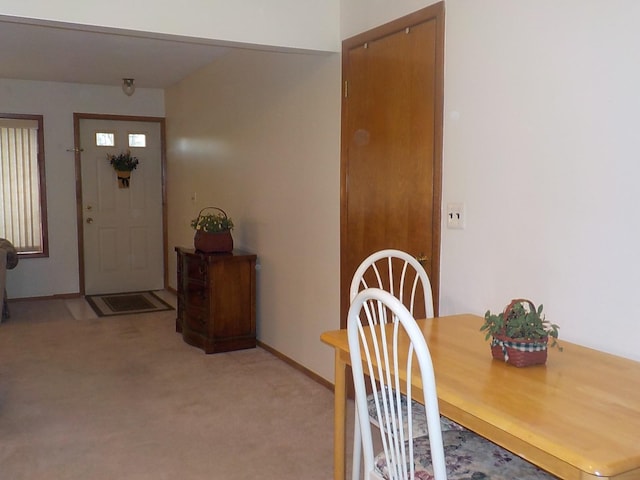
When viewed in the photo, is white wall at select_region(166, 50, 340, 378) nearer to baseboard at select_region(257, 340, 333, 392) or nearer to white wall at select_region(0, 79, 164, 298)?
baseboard at select_region(257, 340, 333, 392)

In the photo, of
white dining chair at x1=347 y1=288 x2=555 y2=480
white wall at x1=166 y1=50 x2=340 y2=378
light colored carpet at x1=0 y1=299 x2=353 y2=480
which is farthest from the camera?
white wall at x1=166 y1=50 x2=340 y2=378

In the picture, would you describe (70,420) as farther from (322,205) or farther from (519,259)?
(519,259)

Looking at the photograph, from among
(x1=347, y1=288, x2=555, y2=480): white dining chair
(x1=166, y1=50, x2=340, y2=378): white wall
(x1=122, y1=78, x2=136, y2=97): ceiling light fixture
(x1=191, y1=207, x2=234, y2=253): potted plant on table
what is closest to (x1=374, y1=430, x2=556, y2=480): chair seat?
(x1=347, y1=288, x2=555, y2=480): white dining chair

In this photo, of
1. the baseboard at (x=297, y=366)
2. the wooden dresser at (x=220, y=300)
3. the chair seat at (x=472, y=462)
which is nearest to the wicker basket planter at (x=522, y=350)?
the chair seat at (x=472, y=462)

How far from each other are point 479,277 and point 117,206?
5.13m

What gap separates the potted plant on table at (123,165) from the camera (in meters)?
6.53

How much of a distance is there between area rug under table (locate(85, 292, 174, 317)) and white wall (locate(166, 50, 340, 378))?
46.0 inches

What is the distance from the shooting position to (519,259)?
2.24 metres

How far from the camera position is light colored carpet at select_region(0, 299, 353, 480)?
265cm

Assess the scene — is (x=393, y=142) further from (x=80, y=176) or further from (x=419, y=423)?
(x=80, y=176)

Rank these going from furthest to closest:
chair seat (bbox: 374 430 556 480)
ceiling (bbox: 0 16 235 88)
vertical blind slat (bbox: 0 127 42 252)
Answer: vertical blind slat (bbox: 0 127 42 252), ceiling (bbox: 0 16 235 88), chair seat (bbox: 374 430 556 480)

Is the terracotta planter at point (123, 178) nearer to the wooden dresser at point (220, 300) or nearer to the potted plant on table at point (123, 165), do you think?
the potted plant on table at point (123, 165)

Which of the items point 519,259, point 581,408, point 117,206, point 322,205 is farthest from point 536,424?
point 117,206

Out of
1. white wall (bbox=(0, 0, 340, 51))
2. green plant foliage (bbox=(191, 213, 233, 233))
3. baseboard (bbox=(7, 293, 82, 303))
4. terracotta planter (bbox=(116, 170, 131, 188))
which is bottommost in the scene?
baseboard (bbox=(7, 293, 82, 303))
